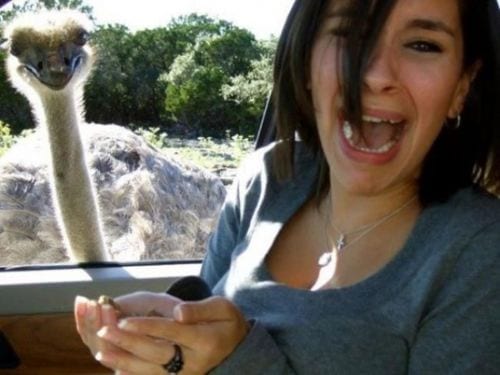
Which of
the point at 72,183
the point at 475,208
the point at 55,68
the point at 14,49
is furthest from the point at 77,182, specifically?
the point at 475,208

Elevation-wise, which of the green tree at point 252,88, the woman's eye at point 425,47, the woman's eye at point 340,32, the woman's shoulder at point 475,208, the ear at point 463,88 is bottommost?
the woman's shoulder at point 475,208

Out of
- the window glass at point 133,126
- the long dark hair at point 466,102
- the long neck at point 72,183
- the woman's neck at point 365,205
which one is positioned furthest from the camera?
the long neck at point 72,183

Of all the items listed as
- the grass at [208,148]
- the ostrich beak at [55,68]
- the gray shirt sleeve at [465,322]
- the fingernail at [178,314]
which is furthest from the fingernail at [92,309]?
the ostrich beak at [55,68]

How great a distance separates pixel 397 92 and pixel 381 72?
0.04 metres

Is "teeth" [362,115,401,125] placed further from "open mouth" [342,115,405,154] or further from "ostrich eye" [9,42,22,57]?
"ostrich eye" [9,42,22,57]

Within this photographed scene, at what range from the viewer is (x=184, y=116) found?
2.32 m

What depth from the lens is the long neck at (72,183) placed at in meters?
2.67

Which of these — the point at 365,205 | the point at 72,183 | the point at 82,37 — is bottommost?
the point at 72,183

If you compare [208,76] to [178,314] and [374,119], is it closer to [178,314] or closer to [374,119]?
[374,119]

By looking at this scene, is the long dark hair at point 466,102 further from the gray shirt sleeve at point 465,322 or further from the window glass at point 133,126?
the window glass at point 133,126

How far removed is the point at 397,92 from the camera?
129 centimetres

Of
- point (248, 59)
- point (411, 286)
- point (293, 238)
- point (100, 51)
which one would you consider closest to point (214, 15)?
point (248, 59)

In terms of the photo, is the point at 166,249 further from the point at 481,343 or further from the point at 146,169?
the point at 481,343

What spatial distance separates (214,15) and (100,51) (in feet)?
1.02
